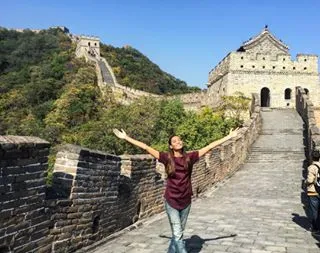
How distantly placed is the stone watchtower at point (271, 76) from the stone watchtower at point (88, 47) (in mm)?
44211

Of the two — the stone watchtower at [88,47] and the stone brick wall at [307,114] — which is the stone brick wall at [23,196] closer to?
the stone brick wall at [307,114]

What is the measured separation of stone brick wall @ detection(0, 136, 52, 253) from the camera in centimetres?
515

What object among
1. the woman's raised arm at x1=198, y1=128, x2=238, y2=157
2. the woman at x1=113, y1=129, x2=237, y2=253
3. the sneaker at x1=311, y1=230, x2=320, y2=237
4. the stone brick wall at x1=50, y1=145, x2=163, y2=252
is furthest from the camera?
the sneaker at x1=311, y1=230, x2=320, y2=237

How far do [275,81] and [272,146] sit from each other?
43.7ft

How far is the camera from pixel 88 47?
79.3m

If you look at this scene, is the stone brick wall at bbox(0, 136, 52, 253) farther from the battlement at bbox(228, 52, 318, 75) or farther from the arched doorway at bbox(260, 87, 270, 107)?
the arched doorway at bbox(260, 87, 270, 107)

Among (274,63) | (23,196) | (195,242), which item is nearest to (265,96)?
(274,63)

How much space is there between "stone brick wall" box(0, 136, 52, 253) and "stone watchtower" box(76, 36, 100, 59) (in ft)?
225

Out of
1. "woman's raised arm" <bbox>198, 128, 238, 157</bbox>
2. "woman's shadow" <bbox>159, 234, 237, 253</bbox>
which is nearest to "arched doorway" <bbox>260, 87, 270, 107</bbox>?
"woman's shadow" <bbox>159, 234, 237, 253</bbox>

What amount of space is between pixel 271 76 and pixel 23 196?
28753 millimetres

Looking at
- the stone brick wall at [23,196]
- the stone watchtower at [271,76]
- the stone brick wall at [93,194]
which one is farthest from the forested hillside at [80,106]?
the stone brick wall at [23,196]

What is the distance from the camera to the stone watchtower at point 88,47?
76287mm

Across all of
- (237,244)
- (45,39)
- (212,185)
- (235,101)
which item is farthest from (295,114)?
(45,39)

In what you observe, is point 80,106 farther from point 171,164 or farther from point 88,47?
point 171,164
